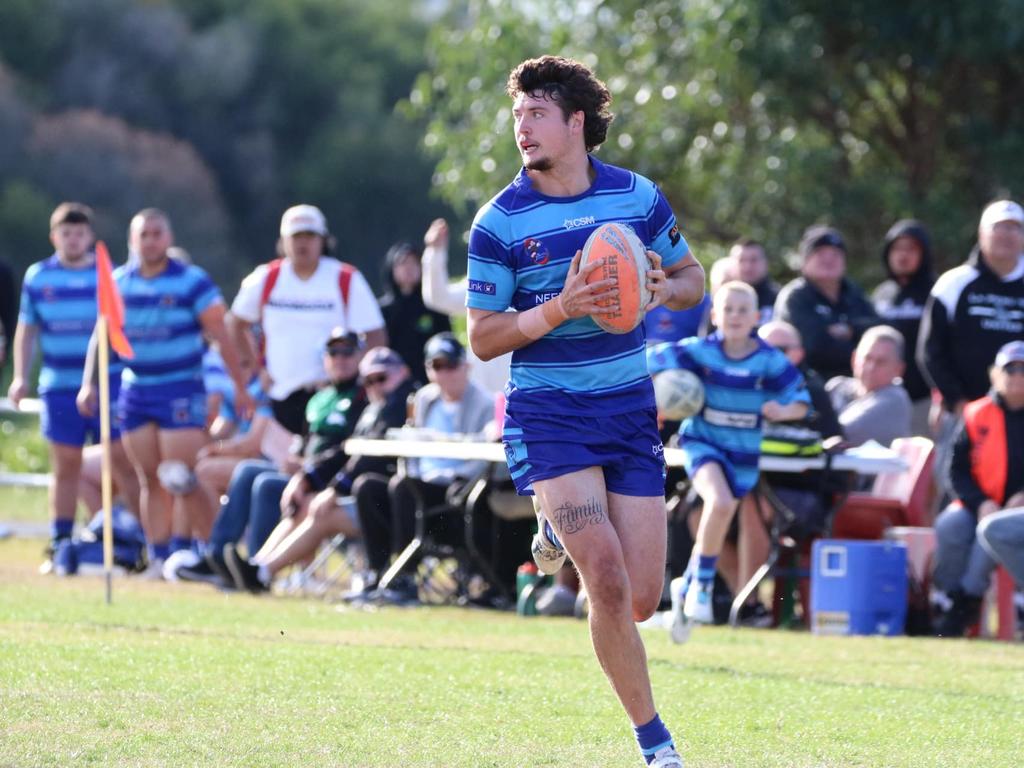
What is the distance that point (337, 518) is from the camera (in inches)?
508

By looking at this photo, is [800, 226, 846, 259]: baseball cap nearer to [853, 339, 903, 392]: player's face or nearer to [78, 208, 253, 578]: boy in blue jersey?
[853, 339, 903, 392]: player's face

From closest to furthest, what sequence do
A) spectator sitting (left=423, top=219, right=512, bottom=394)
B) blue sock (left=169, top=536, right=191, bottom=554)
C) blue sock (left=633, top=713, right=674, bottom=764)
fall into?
1. blue sock (left=633, top=713, right=674, bottom=764)
2. spectator sitting (left=423, top=219, right=512, bottom=394)
3. blue sock (left=169, top=536, right=191, bottom=554)

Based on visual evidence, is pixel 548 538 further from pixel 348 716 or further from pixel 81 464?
pixel 81 464

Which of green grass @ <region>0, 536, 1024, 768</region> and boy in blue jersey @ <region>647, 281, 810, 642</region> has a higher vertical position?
boy in blue jersey @ <region>647, 281, 810, 642</region>

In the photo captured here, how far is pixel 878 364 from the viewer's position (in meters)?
12.2

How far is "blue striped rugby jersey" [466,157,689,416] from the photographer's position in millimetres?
6164

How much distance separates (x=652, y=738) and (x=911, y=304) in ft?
26.2

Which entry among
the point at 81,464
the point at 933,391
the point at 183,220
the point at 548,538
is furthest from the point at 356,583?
the point at 183,220

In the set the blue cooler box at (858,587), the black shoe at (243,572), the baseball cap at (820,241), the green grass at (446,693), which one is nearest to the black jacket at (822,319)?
the baseball cap at (820,241)

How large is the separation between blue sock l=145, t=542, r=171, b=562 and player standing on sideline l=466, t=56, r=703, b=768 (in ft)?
26.7

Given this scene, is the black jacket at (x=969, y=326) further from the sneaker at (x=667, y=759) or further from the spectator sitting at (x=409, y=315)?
the sneaker at (x=667, y=759)

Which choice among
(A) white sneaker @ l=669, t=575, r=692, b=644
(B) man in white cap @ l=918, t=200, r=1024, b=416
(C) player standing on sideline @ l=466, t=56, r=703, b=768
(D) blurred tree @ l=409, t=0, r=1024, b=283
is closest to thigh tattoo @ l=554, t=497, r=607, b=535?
(C) player standing on sideline @ l=466, t=56, r=703, b=768

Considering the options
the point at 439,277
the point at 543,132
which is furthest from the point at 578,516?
the point at 439,277

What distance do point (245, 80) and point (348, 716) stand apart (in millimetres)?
47222
